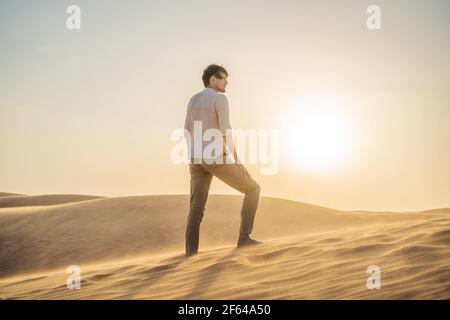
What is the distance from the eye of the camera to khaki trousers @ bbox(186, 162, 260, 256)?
5645 mm

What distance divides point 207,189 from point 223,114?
0.89 meters

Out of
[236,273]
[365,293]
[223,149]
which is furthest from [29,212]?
[365,293]

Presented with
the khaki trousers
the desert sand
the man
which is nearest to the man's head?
the man

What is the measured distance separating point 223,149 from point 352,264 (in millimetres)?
2021

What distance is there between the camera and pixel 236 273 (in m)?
4.41

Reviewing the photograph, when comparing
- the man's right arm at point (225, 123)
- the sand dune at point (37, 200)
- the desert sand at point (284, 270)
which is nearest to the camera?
the desert sand at point (284, 270)

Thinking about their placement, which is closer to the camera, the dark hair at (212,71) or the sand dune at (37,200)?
the dark hair at (212,71)

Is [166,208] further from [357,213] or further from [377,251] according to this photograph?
[377,251]

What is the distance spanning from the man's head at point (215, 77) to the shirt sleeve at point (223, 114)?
24cm

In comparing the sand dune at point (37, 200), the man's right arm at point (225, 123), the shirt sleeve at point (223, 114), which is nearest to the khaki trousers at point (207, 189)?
the man's right arm at point (225, 123)

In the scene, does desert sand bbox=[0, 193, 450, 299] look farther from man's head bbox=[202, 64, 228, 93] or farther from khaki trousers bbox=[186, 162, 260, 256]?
man's head bbox=[202, 64, 228, 93]

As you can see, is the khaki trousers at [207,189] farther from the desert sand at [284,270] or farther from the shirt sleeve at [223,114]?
the shirt sleeve at [223,114]

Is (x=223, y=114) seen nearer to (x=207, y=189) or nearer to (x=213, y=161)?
(x=213, y=161)

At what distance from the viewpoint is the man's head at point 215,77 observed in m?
5.84
